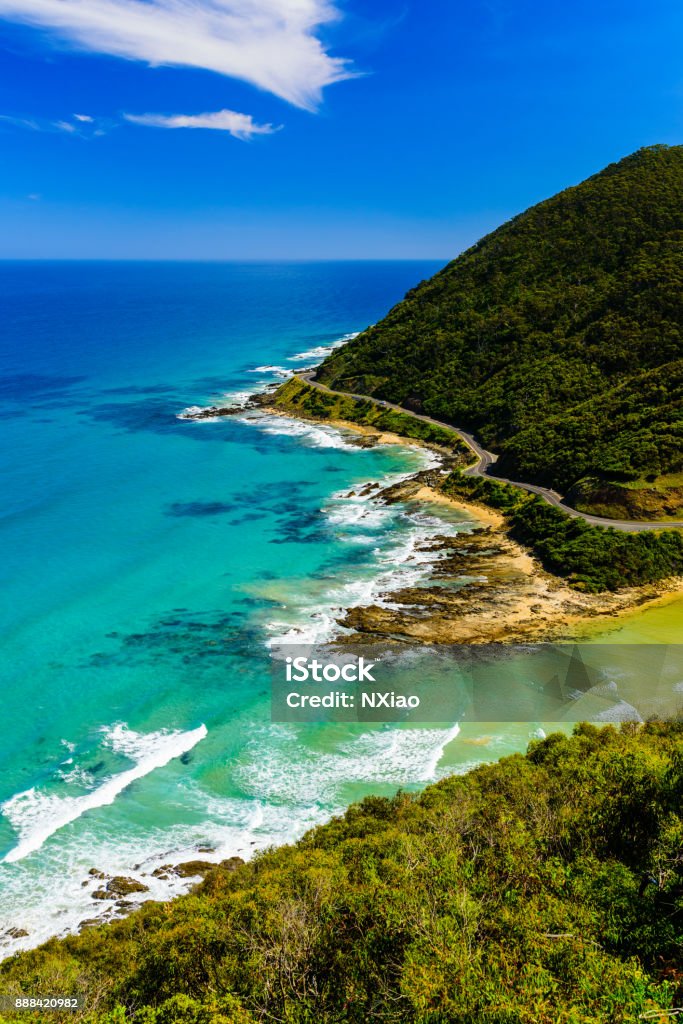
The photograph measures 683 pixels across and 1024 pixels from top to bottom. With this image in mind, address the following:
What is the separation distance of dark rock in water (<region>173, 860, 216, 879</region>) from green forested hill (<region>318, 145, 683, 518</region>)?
1838 inches

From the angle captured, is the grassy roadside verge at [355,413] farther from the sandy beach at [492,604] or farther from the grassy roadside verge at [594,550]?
the sandy beach at [492,604]

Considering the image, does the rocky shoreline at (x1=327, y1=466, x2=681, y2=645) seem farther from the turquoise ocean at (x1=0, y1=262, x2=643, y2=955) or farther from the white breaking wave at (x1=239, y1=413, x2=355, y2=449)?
the white breaking wave at (x1=239, y1=413, x2=355, y2=449)

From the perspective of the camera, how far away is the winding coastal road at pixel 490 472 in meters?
57.4

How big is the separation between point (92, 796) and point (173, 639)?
47.8 ft

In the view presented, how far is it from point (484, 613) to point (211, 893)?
28.5 metres

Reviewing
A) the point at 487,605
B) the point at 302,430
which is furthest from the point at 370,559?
the point at 302,430

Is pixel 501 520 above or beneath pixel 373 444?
beneath

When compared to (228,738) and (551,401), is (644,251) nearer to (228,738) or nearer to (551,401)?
(551,401)

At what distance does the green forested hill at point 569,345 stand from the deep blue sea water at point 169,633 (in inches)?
600

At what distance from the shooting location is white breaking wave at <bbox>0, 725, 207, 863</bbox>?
99.1ft

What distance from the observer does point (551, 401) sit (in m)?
83.9

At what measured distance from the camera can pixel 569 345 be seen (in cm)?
9288

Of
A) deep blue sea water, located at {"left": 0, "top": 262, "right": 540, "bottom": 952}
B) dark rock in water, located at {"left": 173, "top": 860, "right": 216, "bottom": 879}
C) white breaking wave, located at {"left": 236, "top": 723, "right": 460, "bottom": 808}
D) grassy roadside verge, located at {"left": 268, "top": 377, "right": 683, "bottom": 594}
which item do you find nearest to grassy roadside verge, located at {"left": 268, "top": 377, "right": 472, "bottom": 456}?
deep blue sea water, located at {"left": 0, "top": 262, "right": 540, "bottom": 952}

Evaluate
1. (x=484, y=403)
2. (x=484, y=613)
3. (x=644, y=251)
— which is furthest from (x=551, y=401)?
(x=484, y=613)
